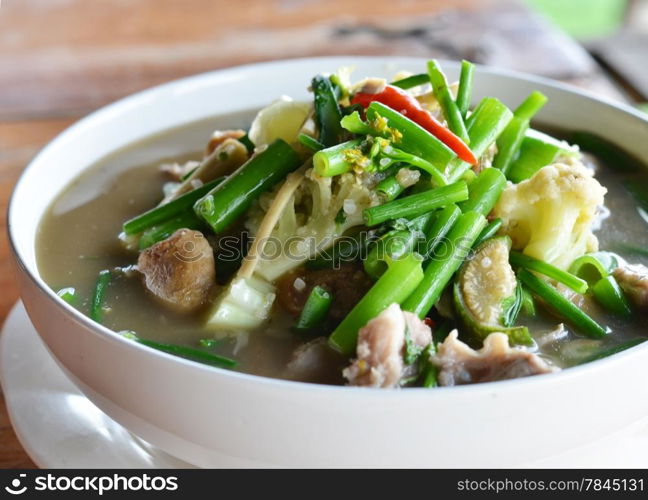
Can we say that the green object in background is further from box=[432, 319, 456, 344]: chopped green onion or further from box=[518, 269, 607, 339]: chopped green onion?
box=[432, 319, 456, 344]: chopped green onion

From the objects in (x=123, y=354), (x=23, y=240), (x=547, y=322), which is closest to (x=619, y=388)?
(x=547, y=322)

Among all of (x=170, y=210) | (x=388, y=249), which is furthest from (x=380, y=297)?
(x=170, y=210)

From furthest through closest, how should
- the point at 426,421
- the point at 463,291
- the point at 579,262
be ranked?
the point at 579,262 → the point at 463,291 → the point at 426,421

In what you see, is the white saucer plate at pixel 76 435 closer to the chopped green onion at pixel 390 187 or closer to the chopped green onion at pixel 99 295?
the chopped green onion at pixel 99 295

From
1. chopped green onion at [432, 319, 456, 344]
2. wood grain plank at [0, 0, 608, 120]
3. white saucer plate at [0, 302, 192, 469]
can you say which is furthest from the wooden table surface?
chopped green onion at [432, 319, 456, 344]
